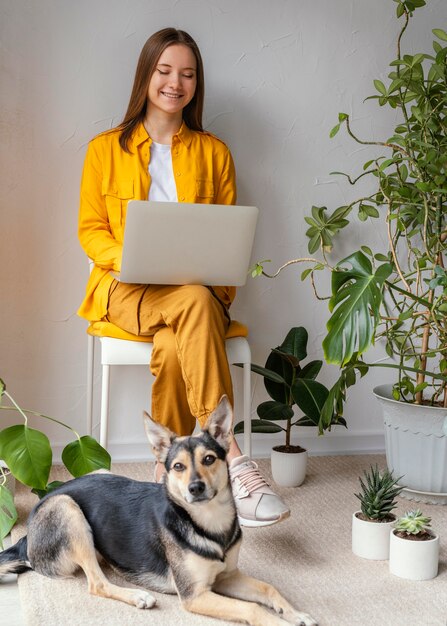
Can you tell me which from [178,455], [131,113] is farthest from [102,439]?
[131,113]

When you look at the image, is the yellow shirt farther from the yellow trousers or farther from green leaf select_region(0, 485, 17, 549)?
green leaf select_region(0, 485, 17, 549)

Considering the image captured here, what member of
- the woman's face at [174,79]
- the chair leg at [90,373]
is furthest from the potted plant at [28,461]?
the woman's face at [174,79]

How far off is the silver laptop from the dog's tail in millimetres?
806

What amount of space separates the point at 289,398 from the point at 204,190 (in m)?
0.75

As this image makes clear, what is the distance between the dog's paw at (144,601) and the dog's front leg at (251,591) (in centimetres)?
14

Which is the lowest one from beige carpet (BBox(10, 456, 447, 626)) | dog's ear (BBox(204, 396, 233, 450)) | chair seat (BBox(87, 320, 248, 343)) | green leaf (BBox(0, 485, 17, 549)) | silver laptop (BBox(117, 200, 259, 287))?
beige carpet (BBox(10, 456, 447, 626))

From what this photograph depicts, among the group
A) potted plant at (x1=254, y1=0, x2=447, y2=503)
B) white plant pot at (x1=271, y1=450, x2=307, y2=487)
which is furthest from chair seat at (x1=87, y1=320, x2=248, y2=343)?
white plant pot at (x1=271, y1=450, x2=307, y2=487)

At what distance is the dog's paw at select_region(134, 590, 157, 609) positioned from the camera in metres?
1.85

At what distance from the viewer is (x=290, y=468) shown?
2781 mm

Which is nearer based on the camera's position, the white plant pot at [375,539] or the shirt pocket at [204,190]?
the white plant pot at [375,539]

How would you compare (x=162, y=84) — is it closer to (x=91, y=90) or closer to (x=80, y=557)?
(x=91, y=90)

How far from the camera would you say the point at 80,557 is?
1.91 metres

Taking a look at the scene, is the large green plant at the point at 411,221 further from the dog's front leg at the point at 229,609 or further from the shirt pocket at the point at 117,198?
the dog's front leg at the point at 229,609

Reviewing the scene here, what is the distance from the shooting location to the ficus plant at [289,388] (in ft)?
9.19
